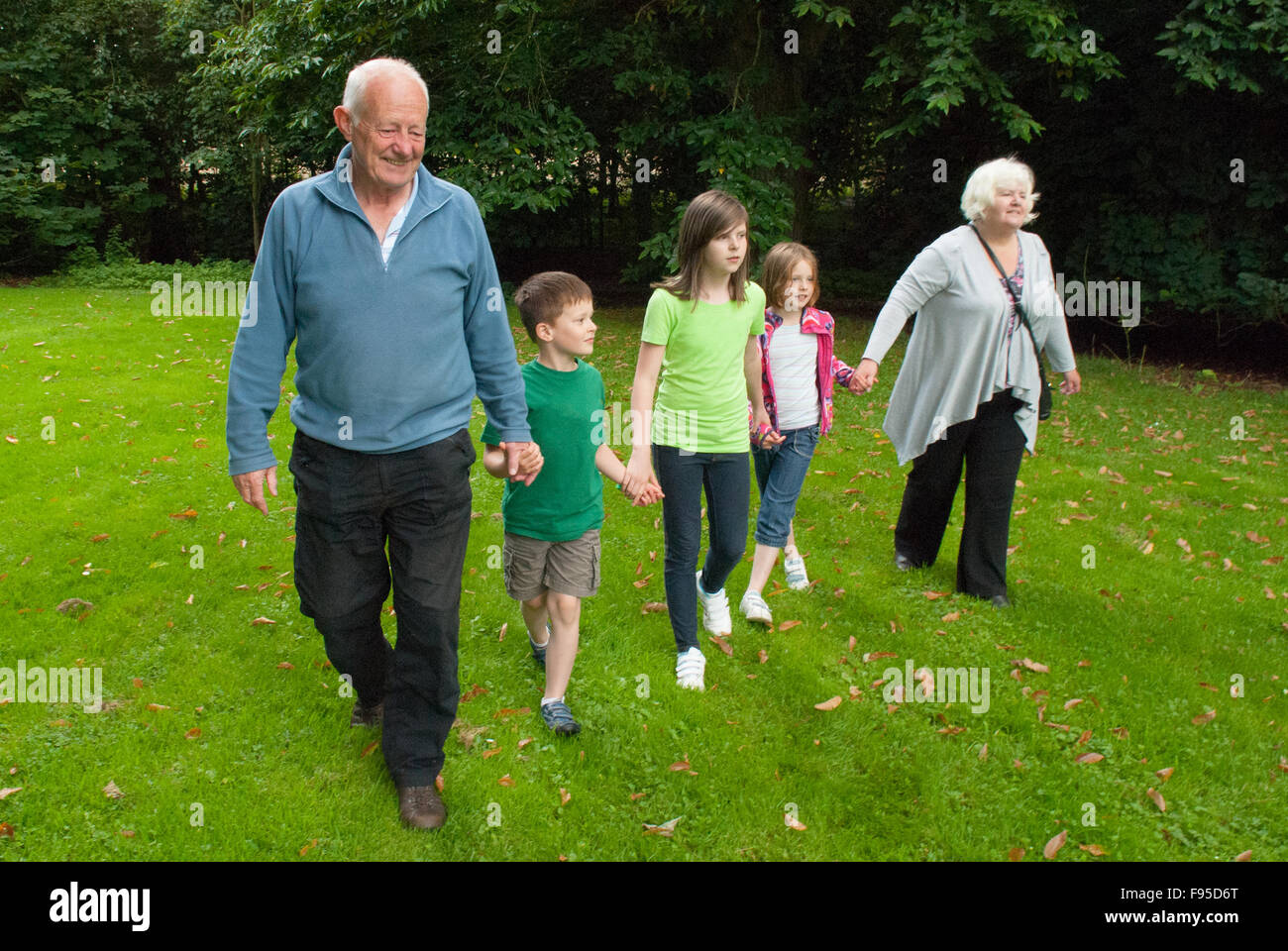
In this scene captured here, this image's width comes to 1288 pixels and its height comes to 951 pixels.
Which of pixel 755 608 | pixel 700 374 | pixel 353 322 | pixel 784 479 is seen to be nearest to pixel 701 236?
Result: pixel 700 374

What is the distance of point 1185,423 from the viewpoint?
1110cm

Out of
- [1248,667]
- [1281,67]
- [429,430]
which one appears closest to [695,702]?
[429,430]

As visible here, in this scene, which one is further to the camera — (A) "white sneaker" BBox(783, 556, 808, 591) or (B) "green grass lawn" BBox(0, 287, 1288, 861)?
(A) "white sneaker" BBox(783, 556, 808, 591)

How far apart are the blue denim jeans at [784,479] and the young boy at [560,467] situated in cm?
134

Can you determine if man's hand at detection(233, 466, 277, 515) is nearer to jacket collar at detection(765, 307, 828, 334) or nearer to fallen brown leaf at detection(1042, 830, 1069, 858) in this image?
jacket collar at detection(765, 307, 828, 334)

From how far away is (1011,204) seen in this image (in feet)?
17.1

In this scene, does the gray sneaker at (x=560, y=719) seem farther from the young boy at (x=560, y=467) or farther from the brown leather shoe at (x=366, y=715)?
the brown leather shoe at (x=366, y=715)

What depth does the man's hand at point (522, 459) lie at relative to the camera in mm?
3715

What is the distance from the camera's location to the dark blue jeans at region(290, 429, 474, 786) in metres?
3.44

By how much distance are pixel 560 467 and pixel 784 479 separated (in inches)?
66.6

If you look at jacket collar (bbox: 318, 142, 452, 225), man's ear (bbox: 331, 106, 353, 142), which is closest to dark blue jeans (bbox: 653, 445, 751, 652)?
jacket collar (bbox: 318, 142, 452, 225)

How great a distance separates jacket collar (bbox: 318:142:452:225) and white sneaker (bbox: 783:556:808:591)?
3.39 meters

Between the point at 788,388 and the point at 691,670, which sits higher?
the point at 788,388

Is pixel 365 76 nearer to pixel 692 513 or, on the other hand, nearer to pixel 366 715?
pixel 692 513
